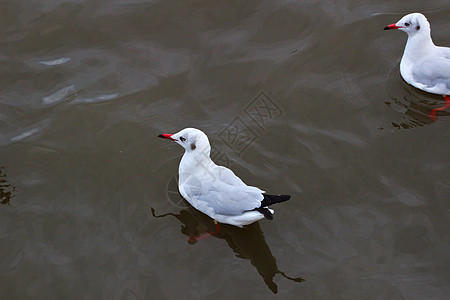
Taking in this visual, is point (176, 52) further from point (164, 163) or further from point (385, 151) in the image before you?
point (385, 151)

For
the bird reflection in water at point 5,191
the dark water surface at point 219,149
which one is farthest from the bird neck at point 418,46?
the bird reflection in water at point 5,191

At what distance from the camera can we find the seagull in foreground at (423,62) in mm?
6773

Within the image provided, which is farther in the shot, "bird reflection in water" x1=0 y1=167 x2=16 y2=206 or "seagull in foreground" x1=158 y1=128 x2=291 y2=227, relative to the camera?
"bird reflection in water" x1=0 y1=167 x2=16 y2=206

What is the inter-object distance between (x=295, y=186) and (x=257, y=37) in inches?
110

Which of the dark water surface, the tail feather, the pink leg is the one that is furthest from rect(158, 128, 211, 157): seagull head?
the pink leg

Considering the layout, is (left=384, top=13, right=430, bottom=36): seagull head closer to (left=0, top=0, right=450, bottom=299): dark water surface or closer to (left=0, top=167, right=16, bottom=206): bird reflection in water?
(left=0, top=0, right=450, bottom=299): dark water surface

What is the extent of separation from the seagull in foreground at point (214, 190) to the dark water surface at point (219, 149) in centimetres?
32

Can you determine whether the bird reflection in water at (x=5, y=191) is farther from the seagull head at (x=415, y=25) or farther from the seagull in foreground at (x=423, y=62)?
the seagull head at (x=415, y=25)

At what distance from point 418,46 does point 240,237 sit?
3.47 meters

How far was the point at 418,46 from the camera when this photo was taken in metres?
6.95

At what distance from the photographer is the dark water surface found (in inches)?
209

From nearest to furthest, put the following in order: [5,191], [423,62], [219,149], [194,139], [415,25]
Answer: [194,139] → [5,191] → [219,149] → [423,62] → [415,25]

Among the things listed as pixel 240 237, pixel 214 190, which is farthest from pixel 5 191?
pixel 240 237

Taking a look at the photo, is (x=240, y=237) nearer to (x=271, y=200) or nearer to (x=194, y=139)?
(x=271, y=200)
